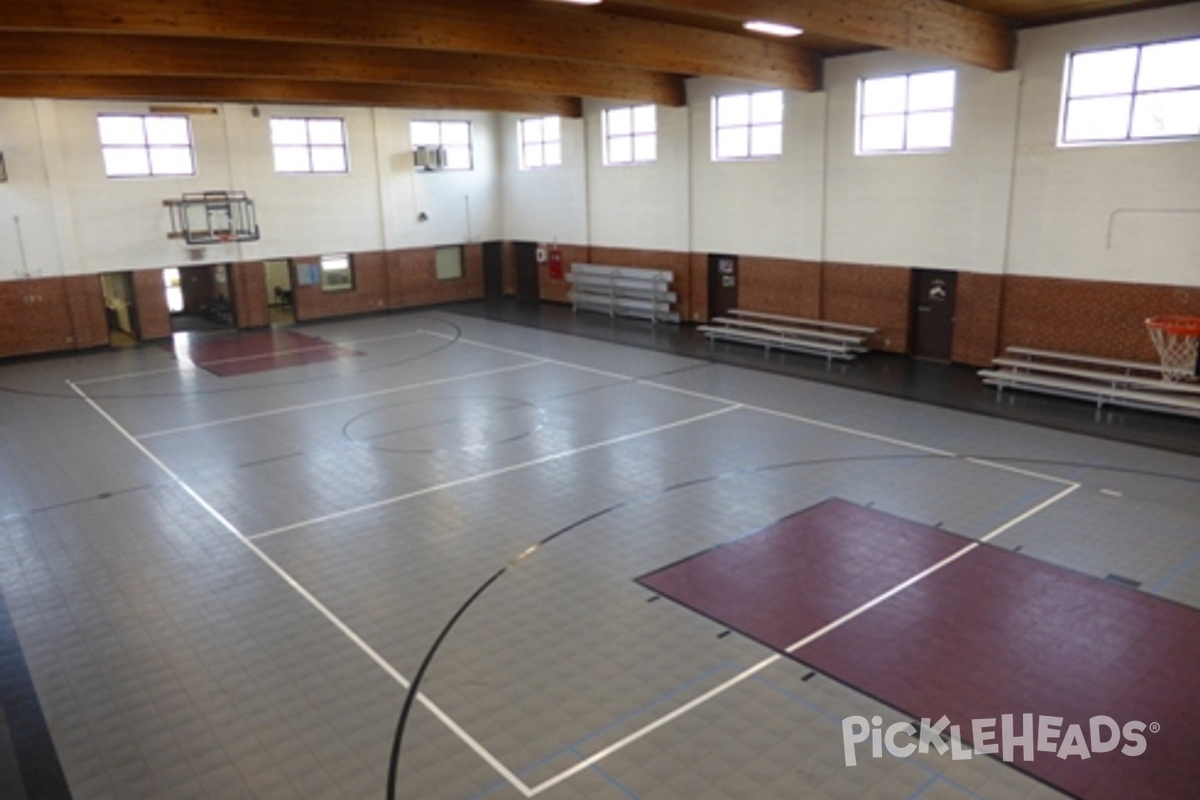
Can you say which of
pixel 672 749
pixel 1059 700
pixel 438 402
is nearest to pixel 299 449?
pixel 438 402

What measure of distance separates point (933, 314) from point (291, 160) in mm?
14925

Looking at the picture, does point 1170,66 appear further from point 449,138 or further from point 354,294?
point 354,294

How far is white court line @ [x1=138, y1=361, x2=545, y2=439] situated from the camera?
12.6m

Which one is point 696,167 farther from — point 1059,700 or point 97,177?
point 1059,700

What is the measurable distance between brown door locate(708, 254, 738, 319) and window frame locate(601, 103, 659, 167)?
2834 millimetres

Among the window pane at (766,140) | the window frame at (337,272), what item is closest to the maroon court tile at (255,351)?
the window frame at (337,272)

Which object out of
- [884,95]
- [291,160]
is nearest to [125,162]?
[291,160]

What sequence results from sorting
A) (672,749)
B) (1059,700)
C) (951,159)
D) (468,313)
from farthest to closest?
(468,313)
(951,159)
(1059,700)
(672,749)

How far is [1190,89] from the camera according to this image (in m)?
11.8

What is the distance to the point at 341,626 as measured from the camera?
276 inches

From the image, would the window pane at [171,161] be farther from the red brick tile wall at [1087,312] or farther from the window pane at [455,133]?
the red brick tile wall at [1087,312]

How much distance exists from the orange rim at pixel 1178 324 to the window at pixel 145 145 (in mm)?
18785

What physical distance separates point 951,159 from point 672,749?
40.0ft

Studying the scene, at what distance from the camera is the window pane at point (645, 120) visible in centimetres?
1984
